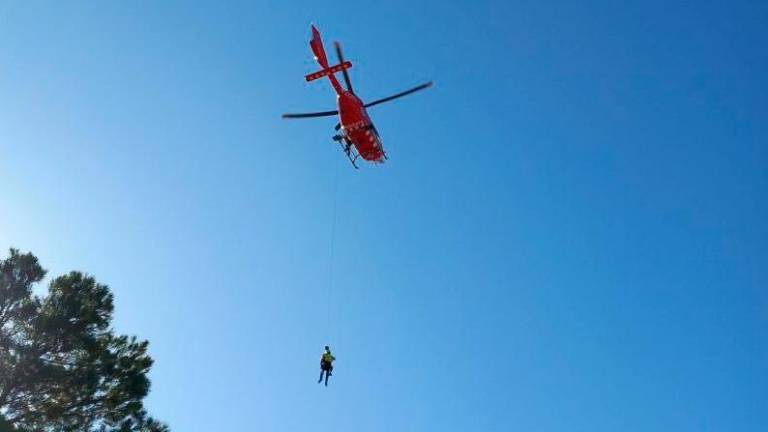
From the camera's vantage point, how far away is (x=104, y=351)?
23.1m

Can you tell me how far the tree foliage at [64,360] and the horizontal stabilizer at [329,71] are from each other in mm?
11355

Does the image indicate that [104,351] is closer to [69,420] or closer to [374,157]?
[69,420]

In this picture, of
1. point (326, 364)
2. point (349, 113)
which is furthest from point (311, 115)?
point (326, 364)

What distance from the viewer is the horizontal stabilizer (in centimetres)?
2567

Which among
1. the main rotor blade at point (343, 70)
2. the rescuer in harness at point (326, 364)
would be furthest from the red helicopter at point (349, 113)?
the rescuer in harness at point (326, 364)

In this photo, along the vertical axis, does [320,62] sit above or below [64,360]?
above

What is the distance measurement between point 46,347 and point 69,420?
265cm

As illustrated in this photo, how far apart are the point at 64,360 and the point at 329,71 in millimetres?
14772

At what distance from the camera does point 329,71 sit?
26156 millimetres

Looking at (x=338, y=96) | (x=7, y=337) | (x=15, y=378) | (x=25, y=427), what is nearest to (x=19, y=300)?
(x=7, y=337)

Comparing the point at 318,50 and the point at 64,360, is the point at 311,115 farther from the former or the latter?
the point at 64,360

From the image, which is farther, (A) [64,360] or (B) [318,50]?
(B) [318,50]

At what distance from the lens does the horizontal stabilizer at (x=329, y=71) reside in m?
25.7

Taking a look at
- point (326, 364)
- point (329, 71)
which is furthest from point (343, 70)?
point (326, 364)
